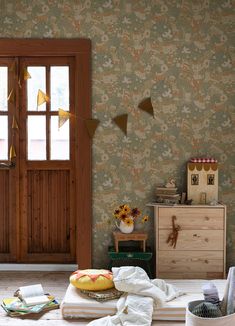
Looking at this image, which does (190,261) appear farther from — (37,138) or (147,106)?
(37,138)

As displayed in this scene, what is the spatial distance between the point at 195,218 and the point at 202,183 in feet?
1.08

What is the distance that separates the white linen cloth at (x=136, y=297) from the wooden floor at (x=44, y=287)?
0.39 ft

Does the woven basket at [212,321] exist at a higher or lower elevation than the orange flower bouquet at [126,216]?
lower

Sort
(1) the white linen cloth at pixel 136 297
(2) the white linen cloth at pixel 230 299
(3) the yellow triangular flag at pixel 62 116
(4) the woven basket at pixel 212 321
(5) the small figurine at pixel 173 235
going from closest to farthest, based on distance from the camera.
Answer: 1. (4) the woven basket at pixel 212 321
2. (2) the white linen cloth at pixel 230 299
3. (1) the white linen cloth at pixel 136 297
4. (5) the small figurine at pixel 173 235
5. (3) the yellow triangular flag at pixel 62 116

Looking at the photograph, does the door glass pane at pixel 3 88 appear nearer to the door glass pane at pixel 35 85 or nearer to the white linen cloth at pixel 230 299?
the door glass pane at pixel 35 85

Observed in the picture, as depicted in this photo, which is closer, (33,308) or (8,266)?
(33,308)

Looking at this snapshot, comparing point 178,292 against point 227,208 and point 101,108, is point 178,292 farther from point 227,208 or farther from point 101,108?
point 101,108

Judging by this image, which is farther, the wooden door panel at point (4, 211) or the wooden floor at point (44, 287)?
the wooden door panel at point (4, 211)

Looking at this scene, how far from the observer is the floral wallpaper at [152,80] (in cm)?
444

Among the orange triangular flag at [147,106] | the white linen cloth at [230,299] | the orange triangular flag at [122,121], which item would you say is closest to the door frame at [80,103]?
the orange triangular flag at [122,121]

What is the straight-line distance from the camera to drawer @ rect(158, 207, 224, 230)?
423 cm

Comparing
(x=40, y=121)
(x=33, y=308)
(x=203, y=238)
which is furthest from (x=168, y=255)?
(x=40, y=121)

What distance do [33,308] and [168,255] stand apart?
1.34 meters

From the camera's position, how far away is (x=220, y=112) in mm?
4480
